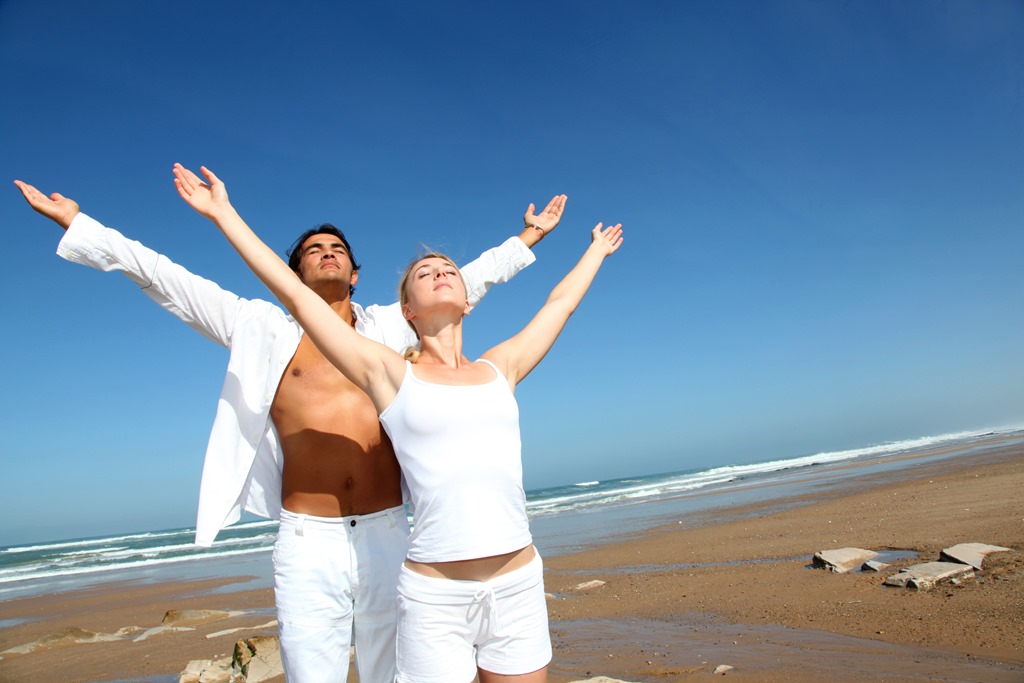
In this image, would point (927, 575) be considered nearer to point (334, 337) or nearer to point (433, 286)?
point (433, 286)

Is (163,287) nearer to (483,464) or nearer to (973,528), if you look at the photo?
(483,464)

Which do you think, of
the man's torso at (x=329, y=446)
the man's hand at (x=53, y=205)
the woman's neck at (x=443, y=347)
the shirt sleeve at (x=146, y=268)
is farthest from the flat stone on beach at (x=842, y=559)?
the man's hand at (x=53, y=205)

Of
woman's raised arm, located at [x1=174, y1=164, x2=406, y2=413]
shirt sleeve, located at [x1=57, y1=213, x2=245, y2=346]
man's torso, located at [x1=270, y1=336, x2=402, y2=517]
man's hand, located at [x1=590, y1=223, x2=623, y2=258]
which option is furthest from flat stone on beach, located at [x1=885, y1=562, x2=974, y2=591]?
shirt sleeve, located at [x1=57, y1=213, x2=245, y2=346]

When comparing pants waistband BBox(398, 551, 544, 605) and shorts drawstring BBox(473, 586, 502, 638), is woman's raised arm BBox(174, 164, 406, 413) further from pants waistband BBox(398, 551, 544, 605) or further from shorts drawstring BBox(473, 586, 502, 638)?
shorts drawstring BBox(473, 586, 502, 638)

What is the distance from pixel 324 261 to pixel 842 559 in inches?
264

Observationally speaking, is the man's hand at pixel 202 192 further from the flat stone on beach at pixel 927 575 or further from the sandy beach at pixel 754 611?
the flat stone on beach at pixel 927 575

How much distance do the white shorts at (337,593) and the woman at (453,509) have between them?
0.50 m

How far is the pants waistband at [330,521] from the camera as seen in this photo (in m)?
2.68

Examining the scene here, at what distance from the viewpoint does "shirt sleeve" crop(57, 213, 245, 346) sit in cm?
272

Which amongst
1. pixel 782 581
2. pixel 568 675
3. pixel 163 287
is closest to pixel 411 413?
pixel 163 287

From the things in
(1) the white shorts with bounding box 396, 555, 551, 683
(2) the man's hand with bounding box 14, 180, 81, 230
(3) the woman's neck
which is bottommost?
(1) the white shorts with bounding box 396, 555, 551, 683

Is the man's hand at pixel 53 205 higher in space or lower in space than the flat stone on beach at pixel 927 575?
higher

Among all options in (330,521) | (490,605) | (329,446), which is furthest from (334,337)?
(490,605)

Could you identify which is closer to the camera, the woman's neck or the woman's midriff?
the woman's midriff
